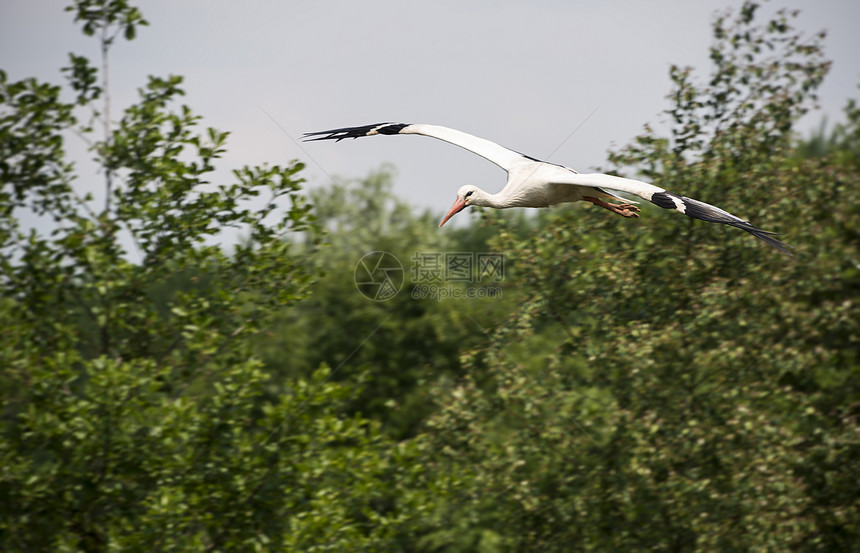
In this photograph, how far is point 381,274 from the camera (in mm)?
18297

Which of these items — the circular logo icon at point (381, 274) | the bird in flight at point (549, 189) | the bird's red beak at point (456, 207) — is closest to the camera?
the bird in flight at point (549, 189)

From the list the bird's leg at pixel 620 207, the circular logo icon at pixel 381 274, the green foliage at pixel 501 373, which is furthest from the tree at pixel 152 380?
the circular logo icon at pixel 381 274

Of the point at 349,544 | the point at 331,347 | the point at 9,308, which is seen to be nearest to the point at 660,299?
the point at 349,544

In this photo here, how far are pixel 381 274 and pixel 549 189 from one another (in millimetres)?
11887

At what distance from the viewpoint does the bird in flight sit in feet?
18.6

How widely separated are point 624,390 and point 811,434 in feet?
6.92

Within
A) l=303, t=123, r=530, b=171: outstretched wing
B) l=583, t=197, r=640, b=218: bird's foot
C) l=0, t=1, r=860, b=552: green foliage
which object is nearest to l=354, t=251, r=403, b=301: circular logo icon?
l=0, t=1, r=860, b=552: green foliage

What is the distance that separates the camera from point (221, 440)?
9312 millimetres

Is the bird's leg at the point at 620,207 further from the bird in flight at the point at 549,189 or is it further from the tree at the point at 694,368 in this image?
the tree at the point at 694,368

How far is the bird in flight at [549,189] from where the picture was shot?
18.6ft

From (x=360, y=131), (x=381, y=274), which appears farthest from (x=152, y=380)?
(x=381, y=274)

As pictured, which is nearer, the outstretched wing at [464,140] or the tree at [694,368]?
the outstretched wing at [464,140]

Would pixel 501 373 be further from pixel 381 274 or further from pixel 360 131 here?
pixel 381 274

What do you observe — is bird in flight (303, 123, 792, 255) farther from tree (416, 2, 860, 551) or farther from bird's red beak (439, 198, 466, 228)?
tree (416, 2, 860, 551)
